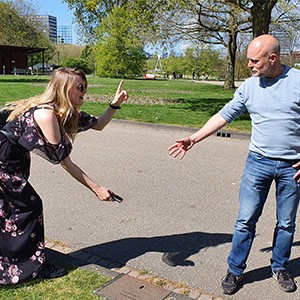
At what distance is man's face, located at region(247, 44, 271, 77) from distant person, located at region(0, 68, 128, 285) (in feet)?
4.07

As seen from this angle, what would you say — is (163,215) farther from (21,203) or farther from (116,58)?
(116,58)

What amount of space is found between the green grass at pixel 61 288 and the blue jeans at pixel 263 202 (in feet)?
3.64

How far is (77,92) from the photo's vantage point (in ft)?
10.4

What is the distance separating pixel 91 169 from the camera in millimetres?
7109

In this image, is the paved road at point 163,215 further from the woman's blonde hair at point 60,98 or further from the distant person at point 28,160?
the woman's blonde hair at point 60,98

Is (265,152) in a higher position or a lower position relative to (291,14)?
lower

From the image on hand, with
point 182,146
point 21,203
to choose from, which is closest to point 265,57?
point 182,146

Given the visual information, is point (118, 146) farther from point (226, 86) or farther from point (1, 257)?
point (226, 86)

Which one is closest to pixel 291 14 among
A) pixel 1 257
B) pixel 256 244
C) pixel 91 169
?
pixel 91 169

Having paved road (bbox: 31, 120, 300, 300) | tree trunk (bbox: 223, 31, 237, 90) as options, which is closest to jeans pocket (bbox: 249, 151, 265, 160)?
paved road (bbox: 31, 120, 300, 300)

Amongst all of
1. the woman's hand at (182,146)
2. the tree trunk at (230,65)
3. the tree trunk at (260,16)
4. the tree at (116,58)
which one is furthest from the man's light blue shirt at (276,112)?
the tree at (116,58)

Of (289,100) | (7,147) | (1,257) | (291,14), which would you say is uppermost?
(291,14)

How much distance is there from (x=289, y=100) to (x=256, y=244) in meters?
1.82

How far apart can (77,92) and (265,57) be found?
136 cm
